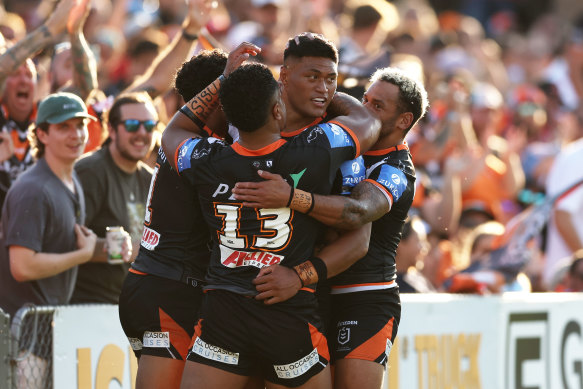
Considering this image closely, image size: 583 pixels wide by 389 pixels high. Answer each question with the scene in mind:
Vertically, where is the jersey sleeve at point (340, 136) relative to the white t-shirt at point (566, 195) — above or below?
below

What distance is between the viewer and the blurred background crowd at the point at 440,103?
26.5ft

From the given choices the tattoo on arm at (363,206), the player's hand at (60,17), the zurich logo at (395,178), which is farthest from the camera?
the player's hand at (60,17)

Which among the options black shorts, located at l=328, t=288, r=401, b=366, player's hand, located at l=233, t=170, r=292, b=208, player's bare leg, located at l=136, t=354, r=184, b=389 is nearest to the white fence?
player's bare leg, located at l=136, t=354, r=184, b=389

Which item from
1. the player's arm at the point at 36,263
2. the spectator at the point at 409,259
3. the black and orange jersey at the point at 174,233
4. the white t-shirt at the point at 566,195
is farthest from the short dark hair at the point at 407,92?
the white t-shirt at the point at 566,195

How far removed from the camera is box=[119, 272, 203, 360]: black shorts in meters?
5.16

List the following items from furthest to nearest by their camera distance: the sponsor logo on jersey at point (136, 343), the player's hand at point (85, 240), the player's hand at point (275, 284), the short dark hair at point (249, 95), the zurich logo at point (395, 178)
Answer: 1. the player's hand at point (85, 240)
2. the sponsor logo on jersey at point (136, 343)
3. the zurich logo at point (395, 178)
4. the player's hand at point (275, 284)
5. the short dark hair at point (249, 95)

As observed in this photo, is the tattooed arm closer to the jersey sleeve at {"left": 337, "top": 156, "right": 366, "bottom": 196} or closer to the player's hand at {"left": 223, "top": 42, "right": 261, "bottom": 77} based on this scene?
the player's hand at {"left": 223, "top": 42, "right": 261, "bottom": 77}

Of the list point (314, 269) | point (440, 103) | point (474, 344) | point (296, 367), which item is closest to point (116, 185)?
point (314, 269)

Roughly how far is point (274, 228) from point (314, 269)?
1.01ft

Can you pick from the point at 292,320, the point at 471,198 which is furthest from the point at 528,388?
the point at 292,320

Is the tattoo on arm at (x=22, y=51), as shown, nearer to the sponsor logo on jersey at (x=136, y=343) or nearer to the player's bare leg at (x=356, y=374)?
the sponsor logo on jersey at (x=136, y=343)

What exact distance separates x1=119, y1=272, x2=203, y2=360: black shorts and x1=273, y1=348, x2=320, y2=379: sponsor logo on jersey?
667 millimetres

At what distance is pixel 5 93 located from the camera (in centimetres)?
721

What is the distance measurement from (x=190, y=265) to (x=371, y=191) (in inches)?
43.3
